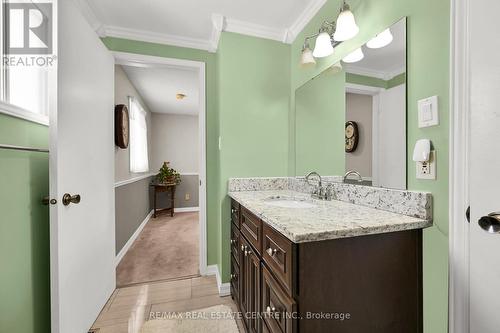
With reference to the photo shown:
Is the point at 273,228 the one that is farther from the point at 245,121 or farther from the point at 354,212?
the point at 245,121

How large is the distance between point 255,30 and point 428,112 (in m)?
1.60

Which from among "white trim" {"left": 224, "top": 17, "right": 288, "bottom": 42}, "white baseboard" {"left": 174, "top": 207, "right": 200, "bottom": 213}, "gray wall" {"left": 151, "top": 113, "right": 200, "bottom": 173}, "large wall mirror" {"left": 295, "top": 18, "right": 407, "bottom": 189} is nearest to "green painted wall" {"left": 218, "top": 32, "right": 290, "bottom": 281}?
"white trim" {"left": 224, "top": 17, "right": 288, "bottom": 42}

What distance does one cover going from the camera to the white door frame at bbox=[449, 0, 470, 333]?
77cm

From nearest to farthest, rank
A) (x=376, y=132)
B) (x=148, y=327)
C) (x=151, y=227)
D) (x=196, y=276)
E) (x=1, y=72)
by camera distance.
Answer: (x=1, y=72) < (x=376, y=132) < (x=148, y=327) < (x=196, y=276) < (x=151, y=227)

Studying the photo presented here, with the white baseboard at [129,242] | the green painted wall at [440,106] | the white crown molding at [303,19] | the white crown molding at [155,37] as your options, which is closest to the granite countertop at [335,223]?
the green painted wall at [440,106]

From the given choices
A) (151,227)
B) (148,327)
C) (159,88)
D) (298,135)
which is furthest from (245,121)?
(151,227)

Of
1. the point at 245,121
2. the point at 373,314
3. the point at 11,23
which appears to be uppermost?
the point at 11,23

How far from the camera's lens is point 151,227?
3.80 metres

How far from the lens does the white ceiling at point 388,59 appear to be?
1.02 meters

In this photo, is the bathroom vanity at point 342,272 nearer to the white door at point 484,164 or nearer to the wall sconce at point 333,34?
the white door at point 484,164

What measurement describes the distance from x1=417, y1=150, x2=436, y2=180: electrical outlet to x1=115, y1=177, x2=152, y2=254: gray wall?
2707mm

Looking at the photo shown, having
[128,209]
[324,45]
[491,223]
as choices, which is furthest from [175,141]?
[491,223]

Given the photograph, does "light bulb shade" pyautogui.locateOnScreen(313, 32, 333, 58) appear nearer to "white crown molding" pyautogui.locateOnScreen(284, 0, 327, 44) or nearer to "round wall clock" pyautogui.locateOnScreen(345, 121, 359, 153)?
"white crown molding" pyautogui.locateOnScreen(284, 0, 327, 44)

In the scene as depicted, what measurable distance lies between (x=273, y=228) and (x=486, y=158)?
→ 77 centimetres
